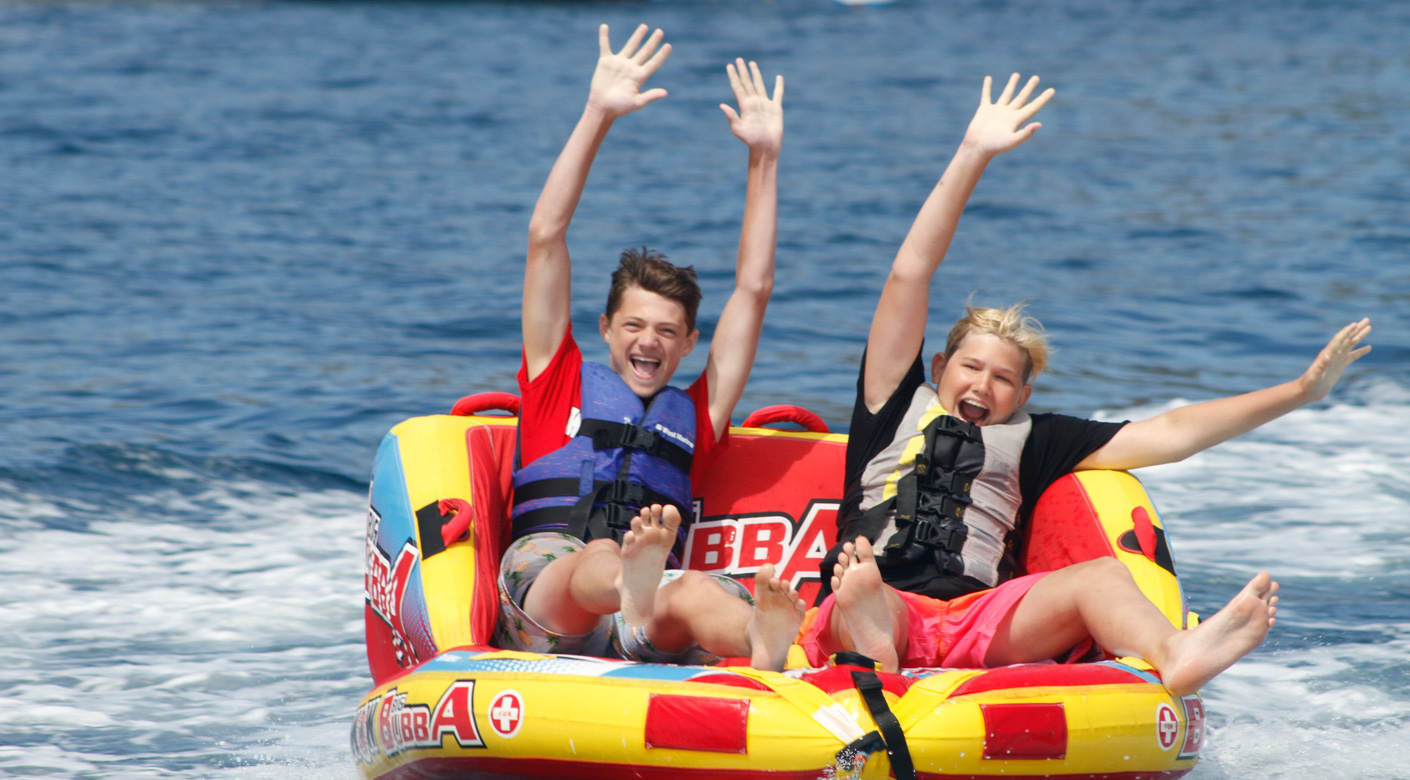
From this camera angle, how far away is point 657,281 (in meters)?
3.27

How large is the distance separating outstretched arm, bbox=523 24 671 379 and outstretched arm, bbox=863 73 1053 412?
66 cm

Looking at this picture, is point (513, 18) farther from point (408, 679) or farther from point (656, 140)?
point (408, 679)

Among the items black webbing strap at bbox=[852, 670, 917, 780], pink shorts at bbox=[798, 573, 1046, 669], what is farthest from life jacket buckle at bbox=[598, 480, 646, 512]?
black webbing strap at bbox=[852, 670, 917, 780]

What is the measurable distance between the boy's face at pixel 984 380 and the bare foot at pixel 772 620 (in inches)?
32.8

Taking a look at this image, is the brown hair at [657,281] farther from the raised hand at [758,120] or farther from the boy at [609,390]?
the raised hand at [758,120]

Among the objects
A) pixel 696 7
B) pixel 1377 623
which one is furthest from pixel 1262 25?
pixel 1377 623

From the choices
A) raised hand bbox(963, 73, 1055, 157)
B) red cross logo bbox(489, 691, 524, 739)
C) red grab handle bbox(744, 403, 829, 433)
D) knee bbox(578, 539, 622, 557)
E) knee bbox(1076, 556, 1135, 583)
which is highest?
raised hand bbox(963, 73, 1055, 157)

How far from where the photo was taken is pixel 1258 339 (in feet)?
24.9

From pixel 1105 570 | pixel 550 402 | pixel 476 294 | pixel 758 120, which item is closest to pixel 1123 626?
pixel 1105 570

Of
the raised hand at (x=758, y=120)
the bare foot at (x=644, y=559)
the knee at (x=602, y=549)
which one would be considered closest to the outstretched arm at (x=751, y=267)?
the raised hand at (x=758, y=120)

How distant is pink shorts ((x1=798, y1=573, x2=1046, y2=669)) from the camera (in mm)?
2756

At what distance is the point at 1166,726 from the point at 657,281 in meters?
1.45

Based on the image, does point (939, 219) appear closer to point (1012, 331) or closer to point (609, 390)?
point (1012, 331)

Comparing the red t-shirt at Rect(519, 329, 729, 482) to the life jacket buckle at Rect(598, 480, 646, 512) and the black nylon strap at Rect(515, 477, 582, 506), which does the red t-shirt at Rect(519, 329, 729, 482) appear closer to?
the black nylon strap at Rect(515, 477, 582, 506)
